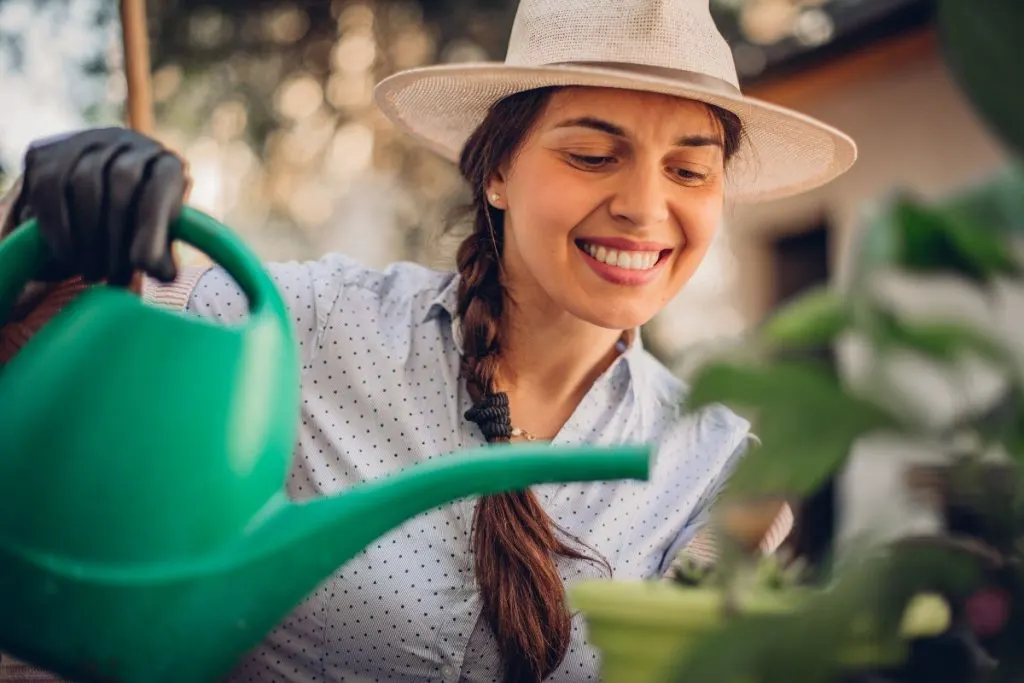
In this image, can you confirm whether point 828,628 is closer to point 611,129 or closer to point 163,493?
point 163,493

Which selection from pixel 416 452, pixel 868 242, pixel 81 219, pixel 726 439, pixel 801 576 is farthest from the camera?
pixel 726 439

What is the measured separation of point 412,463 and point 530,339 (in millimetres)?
247

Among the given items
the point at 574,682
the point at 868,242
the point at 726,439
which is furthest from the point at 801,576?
the point at 726,439

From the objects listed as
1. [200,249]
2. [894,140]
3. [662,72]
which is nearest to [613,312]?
[662,72]

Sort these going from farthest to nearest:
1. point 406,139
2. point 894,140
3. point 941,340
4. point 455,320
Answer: point 406,139 → point 894,140 → point 455,320 → point 941,340

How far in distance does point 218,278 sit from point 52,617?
2.61 ft

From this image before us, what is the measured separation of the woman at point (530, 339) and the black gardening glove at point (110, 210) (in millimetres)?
551

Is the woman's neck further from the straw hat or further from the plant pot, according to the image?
the plant pot

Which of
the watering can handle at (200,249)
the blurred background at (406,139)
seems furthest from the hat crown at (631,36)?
the blurred background at (406,139)

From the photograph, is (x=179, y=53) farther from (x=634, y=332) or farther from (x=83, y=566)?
(x=83, y=566)

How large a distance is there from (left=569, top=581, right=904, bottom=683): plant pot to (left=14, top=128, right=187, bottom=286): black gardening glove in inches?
13.5

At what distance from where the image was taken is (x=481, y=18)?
6.93m

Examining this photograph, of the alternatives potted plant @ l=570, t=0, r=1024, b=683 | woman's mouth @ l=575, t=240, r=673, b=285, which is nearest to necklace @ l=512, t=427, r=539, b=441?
woman's mouth @ l=575, t=240, r=673, b=285

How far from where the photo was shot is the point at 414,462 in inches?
53.4
